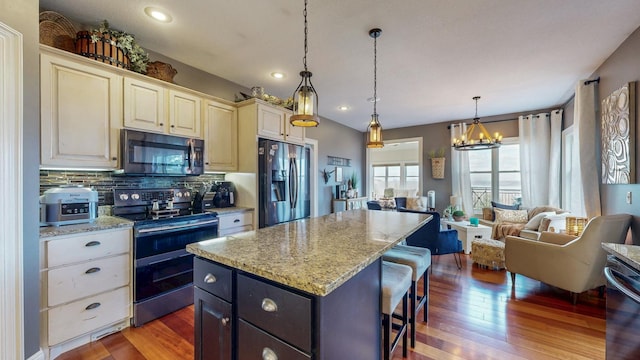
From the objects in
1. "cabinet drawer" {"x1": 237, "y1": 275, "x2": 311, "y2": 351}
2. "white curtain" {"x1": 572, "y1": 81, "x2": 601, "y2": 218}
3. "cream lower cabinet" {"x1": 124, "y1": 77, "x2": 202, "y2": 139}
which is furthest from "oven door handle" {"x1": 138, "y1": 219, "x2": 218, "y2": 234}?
"white curtain" {"x1": 572, "y1": 81, "x2": 601, "y2": 218}

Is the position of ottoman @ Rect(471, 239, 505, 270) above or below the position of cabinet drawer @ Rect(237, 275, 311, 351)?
below

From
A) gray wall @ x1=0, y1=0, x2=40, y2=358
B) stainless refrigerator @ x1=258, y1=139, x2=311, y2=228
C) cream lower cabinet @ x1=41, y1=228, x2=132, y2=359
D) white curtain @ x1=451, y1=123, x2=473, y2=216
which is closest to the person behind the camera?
gray wall @ x1=0, y1=0, x2=40, y2=358

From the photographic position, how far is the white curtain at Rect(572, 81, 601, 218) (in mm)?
3000

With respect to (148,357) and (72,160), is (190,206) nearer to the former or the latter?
(72,160)

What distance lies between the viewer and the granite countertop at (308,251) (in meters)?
0.91

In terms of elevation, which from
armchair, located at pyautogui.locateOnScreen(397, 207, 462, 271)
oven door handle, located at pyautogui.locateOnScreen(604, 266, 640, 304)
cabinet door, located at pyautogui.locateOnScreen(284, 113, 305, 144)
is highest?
cabinet door, located at pyautogui.locateOnScreen(284, 113, 305, 144)

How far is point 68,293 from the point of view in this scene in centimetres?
182

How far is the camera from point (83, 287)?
1.89 m

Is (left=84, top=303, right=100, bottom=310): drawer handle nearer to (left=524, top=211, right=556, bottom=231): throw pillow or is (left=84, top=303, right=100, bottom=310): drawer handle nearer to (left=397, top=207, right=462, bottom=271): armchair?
(left=397, top=207, right=462, bottom=271): armchair

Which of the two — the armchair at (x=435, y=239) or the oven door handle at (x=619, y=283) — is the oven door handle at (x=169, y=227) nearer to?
the armchair at (x=435, y=239)

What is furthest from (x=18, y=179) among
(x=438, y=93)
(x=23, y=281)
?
(x=438, y=93)

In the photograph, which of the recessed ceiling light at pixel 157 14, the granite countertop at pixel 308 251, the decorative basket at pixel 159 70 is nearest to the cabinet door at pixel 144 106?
the decorative basket at pixel 159 70

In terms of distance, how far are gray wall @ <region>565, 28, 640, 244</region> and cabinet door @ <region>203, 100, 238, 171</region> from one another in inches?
160

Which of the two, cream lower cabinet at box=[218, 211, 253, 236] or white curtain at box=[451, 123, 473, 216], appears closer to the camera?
cream lower cabinet at box=[218, 211, 253, 236]
